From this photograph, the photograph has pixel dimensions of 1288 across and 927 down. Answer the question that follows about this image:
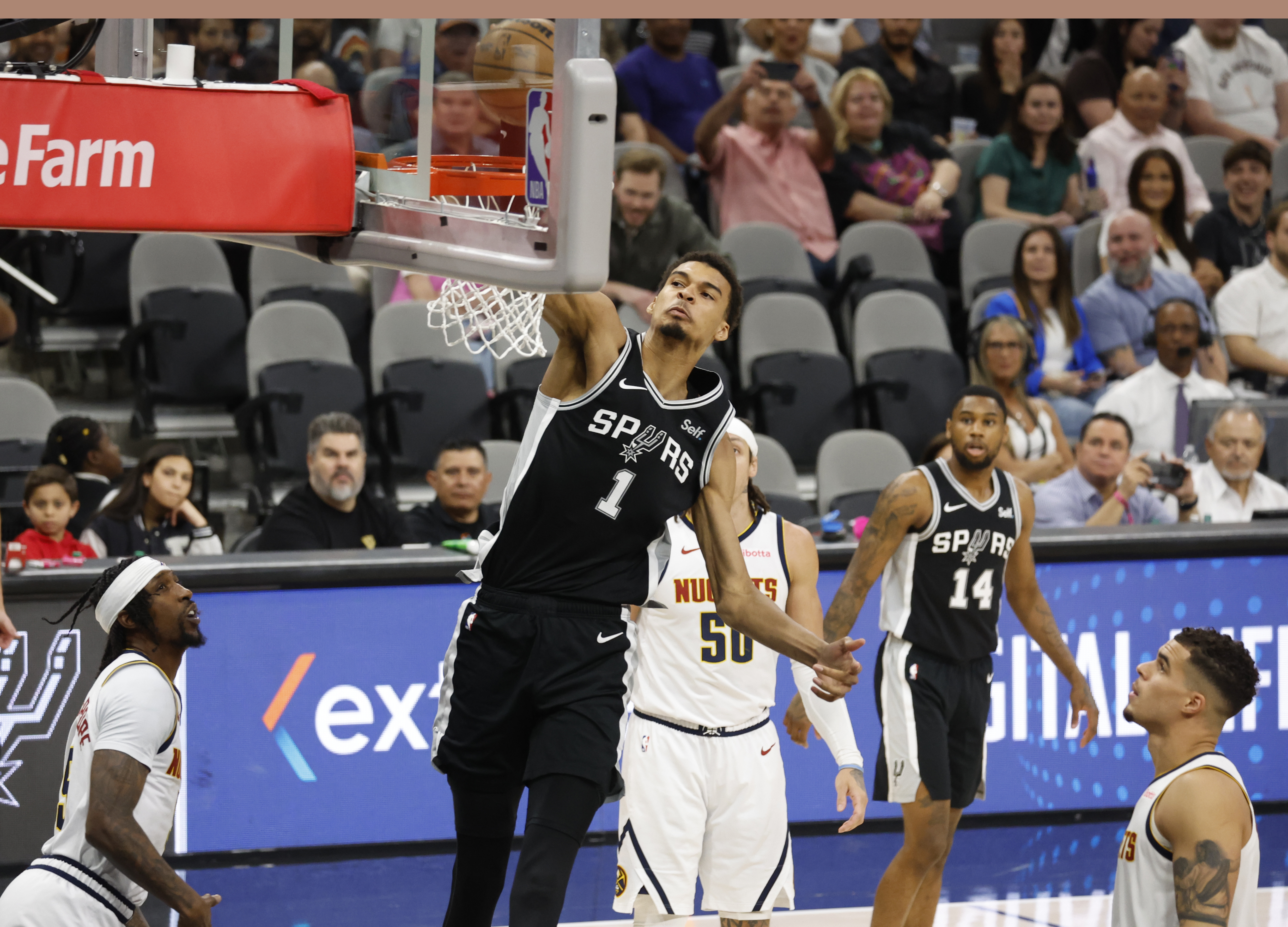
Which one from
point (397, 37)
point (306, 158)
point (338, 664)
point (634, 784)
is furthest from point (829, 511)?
point (306, 158)

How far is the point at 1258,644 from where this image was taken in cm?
791

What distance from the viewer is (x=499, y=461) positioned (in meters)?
8.60

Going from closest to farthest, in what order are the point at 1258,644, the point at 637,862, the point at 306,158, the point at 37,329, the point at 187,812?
1. the point at 306,158
2. the point at 637,862
3. the point at 187,812
4. the point at 1258,644
5. the point at 37,329

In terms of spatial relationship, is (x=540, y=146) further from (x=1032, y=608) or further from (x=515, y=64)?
(x=1032, y=608)

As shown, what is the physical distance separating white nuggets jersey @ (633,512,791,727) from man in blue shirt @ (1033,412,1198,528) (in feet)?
11.2

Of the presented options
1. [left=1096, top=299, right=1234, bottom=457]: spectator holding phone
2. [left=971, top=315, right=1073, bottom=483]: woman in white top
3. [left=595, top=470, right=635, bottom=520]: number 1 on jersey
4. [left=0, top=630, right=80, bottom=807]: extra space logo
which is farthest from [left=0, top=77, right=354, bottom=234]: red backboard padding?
[left=1096, top=299, right=1234, bottom=457]: spectator holding phone

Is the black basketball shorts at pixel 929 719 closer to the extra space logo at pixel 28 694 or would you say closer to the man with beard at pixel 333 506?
the man with beard at pixel 333 506

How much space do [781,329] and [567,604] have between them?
6.08 metres

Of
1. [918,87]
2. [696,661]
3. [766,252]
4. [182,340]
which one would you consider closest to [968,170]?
[918,87]

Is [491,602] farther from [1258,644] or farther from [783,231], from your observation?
[783,231]

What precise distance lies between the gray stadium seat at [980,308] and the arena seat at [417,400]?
3.17 meters

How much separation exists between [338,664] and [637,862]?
2.19 metres

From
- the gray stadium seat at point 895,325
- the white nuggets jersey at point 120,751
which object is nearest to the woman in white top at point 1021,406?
the gray stadium seat at point 895,325

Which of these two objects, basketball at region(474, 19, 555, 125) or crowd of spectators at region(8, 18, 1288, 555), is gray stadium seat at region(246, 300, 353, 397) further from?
basketball at region(474, 19, 555, 125)
